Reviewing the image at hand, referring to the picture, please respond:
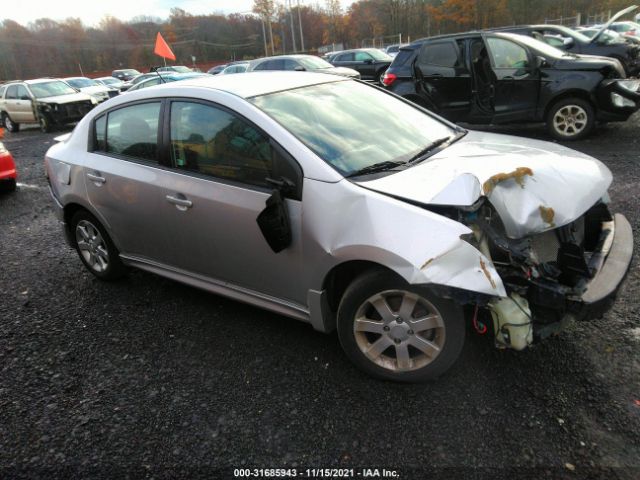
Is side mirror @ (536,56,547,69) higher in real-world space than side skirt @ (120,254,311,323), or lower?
higher

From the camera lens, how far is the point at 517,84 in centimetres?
760

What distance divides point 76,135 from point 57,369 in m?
1.98

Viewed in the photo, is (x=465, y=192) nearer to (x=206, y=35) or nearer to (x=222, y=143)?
(x=222, y=143)

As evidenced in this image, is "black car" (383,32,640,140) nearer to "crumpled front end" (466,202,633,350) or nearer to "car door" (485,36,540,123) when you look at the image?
"car door" (485,36,540,123)

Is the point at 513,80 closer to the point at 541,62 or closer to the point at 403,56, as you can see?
the point at 541,62

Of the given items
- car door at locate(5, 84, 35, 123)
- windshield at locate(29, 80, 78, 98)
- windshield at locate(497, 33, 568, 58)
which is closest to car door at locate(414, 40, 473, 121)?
windshield at locate(497, 33, 568, 58)

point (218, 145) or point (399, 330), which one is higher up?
point (218, 145)

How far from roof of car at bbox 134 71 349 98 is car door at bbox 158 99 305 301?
193 millimetres

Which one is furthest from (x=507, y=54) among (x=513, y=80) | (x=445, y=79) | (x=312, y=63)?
(x=312, y=63)

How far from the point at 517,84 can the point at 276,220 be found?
21.3 feet

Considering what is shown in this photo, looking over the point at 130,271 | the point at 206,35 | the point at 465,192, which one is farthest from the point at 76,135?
the point at 206,35

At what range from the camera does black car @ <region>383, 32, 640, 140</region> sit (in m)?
7.20

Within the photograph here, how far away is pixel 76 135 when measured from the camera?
3996mm

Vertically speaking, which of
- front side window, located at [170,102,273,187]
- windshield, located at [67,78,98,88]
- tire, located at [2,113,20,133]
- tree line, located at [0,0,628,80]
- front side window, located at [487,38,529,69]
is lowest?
tire, located at [2,113,20,133]
